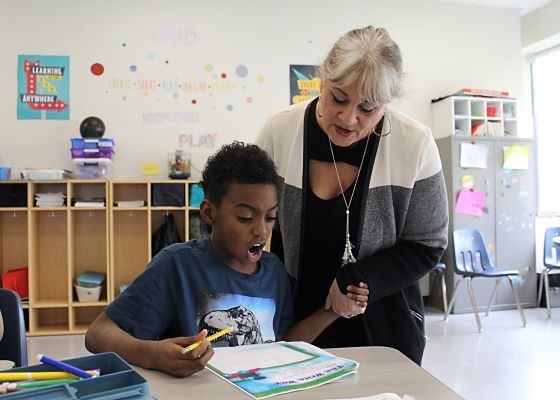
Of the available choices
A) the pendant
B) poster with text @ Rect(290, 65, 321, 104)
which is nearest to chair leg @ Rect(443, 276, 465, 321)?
poster with text @ Rect(290, 65, 321, 104)

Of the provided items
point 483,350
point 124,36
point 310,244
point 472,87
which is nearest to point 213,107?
point 124,36

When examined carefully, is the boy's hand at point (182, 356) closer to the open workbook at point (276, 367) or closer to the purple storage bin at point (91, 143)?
the open workbook at point (276, 367)

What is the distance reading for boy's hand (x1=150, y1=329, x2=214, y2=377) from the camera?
92 cm

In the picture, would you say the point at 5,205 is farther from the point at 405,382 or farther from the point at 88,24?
the point at 405,382

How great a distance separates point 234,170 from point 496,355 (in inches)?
114

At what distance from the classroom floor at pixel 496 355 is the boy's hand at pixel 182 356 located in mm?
2224

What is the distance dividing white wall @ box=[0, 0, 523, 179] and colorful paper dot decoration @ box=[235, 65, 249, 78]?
38 millimetres

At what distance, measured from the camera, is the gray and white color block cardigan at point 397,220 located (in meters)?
1.41

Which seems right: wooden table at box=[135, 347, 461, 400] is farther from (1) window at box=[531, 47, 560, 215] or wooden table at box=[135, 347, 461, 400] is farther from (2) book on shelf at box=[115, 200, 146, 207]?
(1) window at box=[531, 47, 560, 215]

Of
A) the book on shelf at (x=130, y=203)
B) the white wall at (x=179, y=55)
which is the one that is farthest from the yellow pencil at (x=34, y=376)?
the white wall at (x=179, y=55)

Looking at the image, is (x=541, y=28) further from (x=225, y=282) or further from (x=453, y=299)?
(x=225, y=282)

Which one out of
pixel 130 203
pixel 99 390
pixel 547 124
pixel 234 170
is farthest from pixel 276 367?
pixel 547 124

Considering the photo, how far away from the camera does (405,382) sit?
941 millimetres

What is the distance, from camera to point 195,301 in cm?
124
